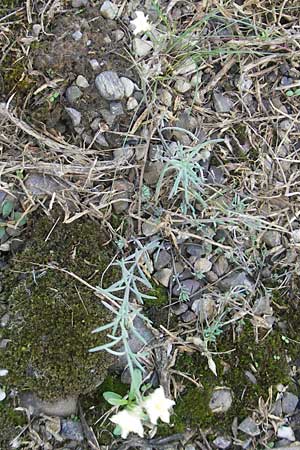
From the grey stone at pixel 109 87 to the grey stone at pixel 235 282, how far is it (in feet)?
2.29

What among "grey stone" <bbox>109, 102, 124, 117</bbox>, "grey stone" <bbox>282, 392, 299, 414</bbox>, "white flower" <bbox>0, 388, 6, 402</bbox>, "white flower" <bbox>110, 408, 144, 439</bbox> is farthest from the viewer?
"grey stone" <bbox>109, 102, 124, 117</bbox>

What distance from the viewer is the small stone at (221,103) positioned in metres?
2.10

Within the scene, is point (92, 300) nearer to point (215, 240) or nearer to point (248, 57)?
point (215, 240)

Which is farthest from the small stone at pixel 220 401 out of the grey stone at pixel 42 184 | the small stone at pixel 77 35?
the small stone at pixel 77 35

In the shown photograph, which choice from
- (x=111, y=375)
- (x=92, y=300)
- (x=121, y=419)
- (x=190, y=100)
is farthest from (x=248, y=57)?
(x=121, y=419)

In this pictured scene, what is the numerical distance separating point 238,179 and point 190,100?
32 cm

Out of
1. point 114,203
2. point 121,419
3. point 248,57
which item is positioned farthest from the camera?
point 248,57

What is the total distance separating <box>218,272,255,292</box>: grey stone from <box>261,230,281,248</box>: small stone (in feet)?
0.46

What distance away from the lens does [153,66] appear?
205 cm

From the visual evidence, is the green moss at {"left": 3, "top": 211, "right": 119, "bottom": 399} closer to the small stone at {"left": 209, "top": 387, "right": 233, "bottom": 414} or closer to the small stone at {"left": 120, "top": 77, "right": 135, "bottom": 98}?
the small stone at {"left": 209, "top": 387, "right": 233, "bottom": 414}

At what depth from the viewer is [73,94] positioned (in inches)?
78.6

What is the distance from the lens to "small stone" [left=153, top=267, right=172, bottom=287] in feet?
6.38

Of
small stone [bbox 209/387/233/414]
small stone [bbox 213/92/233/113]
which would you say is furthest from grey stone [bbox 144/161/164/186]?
small stone [bbox 209/387/233/414]

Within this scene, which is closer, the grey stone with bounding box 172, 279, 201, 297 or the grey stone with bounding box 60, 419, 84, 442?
the grey stone with bounding box 60, 419, 84, 442
